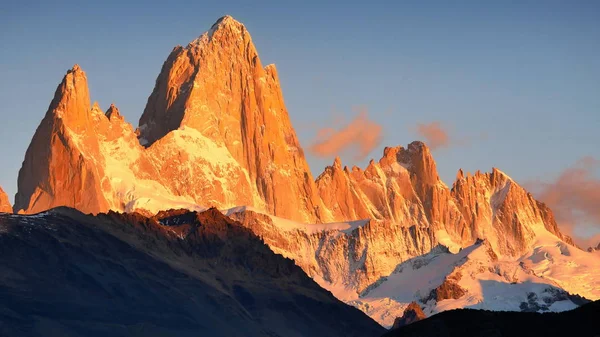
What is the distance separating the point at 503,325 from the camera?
5610 inches

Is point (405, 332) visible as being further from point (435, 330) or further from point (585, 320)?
point (585, 320)

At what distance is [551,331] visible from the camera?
141 meters

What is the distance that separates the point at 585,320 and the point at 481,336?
832 centimetres

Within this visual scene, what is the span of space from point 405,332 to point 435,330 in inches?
93.5

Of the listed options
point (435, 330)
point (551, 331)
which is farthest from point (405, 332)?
point (551, 331)

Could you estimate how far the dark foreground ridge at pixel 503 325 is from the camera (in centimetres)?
13988

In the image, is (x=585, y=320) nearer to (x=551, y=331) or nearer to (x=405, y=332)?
(x=551, y=331)

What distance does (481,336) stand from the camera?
457 ft

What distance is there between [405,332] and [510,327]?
847 centimetres

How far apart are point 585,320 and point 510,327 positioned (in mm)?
5881

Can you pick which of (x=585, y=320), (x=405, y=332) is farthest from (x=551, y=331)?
(x=405, y=332)

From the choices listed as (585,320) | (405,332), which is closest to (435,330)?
(405,332)

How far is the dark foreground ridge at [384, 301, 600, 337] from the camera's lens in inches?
5507

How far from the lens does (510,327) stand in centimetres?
14275
